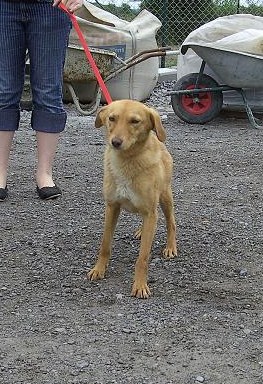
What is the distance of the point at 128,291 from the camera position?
335cm

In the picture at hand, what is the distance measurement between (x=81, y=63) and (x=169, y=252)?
4419mm

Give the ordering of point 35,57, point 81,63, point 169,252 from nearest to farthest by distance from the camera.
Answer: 1. point 169,252
2. point 35,57
3. point 81,63

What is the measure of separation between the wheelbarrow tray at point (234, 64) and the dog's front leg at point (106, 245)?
384 centimetres

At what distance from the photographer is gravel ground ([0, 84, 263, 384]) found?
2699mm

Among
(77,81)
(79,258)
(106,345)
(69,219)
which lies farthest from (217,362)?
(77,81)

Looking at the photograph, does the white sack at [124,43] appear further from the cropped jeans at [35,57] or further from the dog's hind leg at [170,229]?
the dog's hind leg at [170,229]

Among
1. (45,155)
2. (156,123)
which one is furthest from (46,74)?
(156,123)

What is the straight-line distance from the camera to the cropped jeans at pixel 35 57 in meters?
4.35

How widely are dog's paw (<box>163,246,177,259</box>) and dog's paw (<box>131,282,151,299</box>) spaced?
48cm

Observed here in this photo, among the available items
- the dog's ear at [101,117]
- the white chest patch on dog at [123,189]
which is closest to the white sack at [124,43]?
the dog's ear at [101,117]

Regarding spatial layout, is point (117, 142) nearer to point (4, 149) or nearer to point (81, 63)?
point (4, 149)

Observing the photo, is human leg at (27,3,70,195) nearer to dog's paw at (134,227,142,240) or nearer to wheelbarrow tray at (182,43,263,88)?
dog's paw at (134,227,142,240)

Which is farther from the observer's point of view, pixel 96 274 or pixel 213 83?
pixel 213 83

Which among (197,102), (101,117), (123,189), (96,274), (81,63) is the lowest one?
(197,102)
